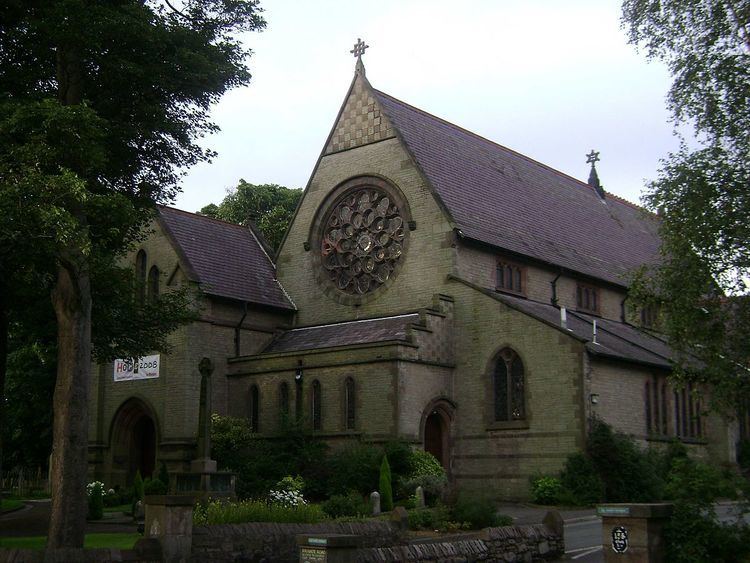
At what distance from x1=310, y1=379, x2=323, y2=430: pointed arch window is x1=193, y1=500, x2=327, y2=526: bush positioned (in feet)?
45.4

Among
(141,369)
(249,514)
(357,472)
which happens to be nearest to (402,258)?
(357,472)

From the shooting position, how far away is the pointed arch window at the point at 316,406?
33625 mm

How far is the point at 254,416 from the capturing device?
35.7 metres

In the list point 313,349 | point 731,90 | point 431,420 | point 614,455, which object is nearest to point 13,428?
point 313,349

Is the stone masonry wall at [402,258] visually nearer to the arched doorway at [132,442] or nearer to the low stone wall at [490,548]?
the arched doorway at [132,442]

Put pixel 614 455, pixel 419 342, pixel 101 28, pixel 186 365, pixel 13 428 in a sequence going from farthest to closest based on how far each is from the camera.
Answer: pixel 13 428, pixel 186 365, pixel 419 342, pixel 614 455, pixel 101 28

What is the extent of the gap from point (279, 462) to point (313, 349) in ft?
14.2

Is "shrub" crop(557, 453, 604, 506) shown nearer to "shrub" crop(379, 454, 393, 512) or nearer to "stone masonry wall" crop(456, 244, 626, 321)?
"shrub" crop(379, 454, 393, 512)

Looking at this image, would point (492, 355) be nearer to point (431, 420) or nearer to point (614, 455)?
point (431, 420)

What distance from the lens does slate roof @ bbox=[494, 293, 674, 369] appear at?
32.9m

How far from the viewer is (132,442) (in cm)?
3819

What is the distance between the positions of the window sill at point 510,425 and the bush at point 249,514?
550 inches

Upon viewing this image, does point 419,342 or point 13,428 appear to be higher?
point 419,342

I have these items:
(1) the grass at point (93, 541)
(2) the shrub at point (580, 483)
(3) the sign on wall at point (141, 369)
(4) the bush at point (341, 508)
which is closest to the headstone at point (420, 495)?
(4) the bush at point (341, 508)
